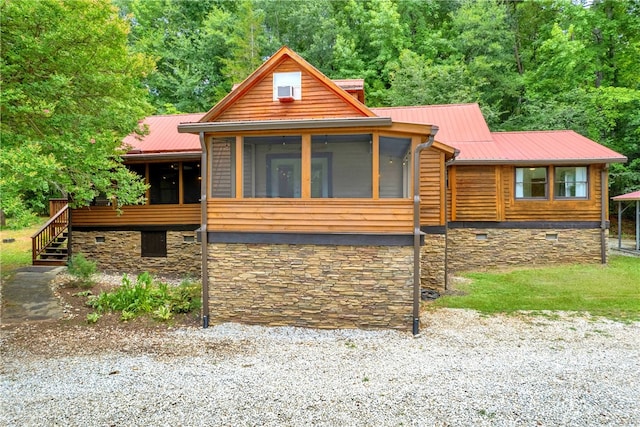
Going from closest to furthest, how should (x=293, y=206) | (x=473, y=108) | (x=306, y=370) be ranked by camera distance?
(x=306, y=370) < (x=293, y=206) < (x=473, y=108)

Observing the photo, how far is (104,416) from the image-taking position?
14.0ft

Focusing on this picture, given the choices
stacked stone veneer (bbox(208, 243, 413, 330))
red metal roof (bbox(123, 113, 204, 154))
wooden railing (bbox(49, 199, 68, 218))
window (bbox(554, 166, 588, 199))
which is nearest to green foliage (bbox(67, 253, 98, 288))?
red metal roof (bbox(123, 113, 204, 154))

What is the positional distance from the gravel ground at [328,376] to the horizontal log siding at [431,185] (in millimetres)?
3466

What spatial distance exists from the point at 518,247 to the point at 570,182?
3147 millimetres

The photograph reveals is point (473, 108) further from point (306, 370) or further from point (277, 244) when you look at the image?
point (306, 370)

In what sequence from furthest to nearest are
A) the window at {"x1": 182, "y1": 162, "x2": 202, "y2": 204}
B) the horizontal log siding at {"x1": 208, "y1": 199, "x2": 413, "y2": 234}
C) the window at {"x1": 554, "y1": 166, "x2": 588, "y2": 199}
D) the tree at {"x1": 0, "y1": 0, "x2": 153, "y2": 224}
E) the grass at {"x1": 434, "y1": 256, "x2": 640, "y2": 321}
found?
the window at {"x1": 554, "y1": 166, "x2": 588, "y2": 199} < the window at {"x1": 182, "y1": 162, "x2": 202, "y2": 204} < the grass at {"x1": 434, "y1": 256, "x2": 640, "y2": 321} < the tree at {"x1": 0, "y1": 0, "x2": 153, "y2": 224} < the horizontal log siding at {"x1": 208, "y1": 199, "x2": 413, "y2": 234}

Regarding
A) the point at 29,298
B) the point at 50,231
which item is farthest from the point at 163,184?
the point at 29,298

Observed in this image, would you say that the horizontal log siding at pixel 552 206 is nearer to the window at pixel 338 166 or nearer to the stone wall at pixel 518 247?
the stone wall at pixel 518 247

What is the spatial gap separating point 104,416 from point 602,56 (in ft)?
102

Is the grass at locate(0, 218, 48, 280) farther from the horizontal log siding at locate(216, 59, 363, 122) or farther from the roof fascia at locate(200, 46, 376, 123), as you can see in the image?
the horizontal log siding at locate(216, 59, 363, 122)

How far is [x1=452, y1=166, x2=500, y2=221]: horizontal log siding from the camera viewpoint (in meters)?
13.1

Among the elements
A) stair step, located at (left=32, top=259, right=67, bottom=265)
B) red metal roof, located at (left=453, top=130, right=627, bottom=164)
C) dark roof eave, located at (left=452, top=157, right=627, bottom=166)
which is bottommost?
stair step, located at (left=32, top=259, right=67, bottom=265)

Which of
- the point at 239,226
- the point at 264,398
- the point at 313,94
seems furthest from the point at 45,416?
the point at 313,94

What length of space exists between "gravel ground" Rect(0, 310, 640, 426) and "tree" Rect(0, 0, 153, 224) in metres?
3.53
